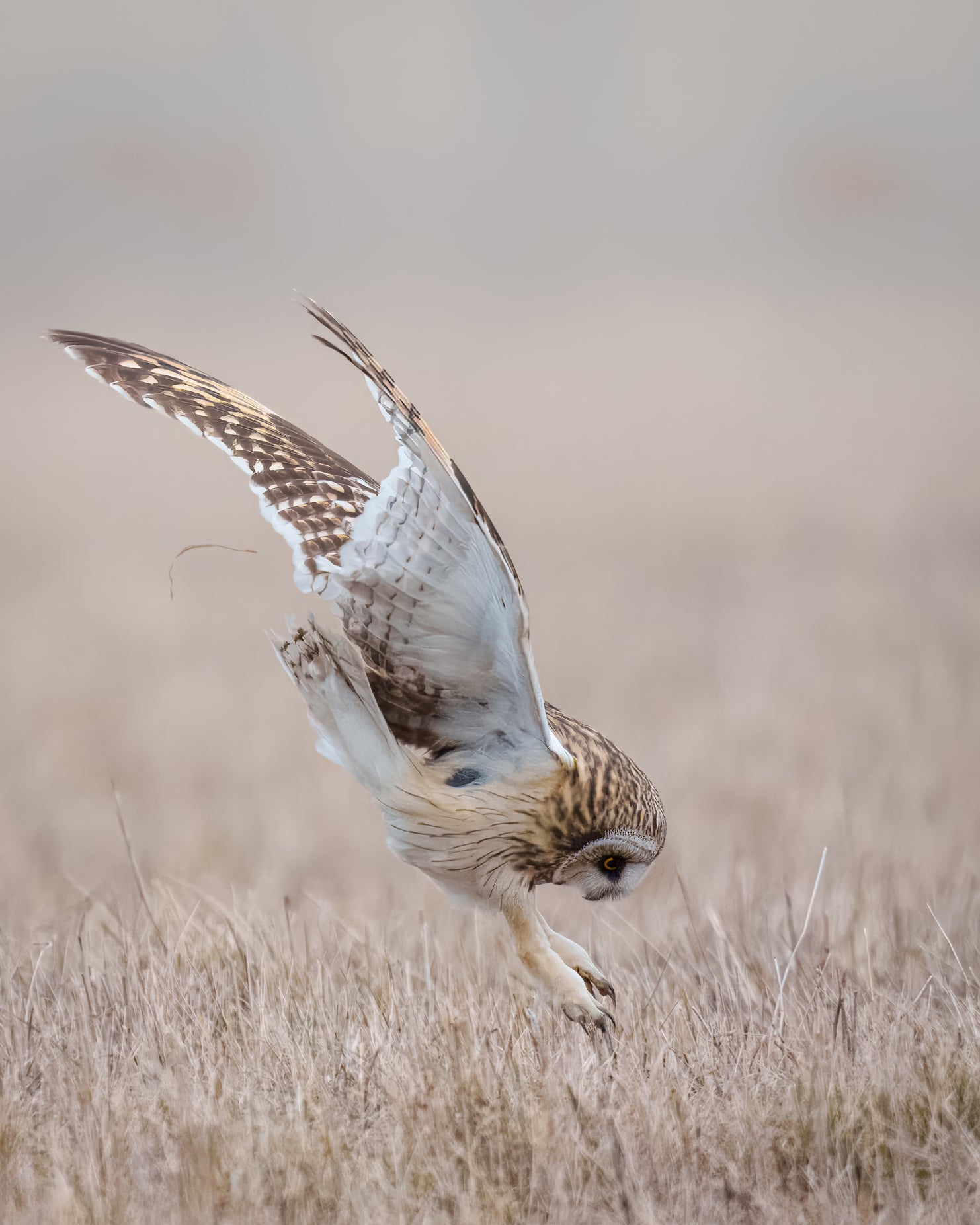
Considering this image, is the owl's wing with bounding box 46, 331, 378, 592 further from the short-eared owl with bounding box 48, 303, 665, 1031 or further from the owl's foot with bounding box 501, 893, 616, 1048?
the owl's foot with bounding box 501, 893, 616, 1048

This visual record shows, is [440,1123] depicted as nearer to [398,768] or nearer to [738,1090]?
[738,1090]

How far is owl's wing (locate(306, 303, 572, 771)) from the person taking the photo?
2445 mm

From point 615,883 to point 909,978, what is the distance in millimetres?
880

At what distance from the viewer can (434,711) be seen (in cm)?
300

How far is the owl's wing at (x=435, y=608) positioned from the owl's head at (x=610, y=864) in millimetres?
292

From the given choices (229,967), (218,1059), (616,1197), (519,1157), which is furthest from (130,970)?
(616,1197)

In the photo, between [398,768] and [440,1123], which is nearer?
[440,1123]

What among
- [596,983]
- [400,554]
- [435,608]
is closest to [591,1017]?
[596,983]

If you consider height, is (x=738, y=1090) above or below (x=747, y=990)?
above

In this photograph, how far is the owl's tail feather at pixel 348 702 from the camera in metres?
2.99

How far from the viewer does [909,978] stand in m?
3.25

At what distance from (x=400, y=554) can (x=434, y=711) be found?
1.78 feet

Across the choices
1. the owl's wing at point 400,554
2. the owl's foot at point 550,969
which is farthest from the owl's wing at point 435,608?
the owl's foot at point 550,969

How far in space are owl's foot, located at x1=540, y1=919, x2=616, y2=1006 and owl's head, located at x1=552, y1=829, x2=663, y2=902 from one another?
0.15m
